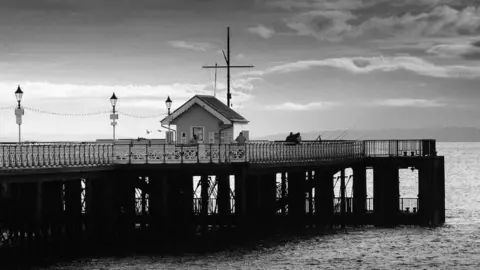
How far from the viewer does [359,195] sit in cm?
7388

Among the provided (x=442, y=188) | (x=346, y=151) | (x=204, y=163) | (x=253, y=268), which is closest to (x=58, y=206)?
(x=204, y=163)

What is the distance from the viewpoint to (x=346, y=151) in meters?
74.2

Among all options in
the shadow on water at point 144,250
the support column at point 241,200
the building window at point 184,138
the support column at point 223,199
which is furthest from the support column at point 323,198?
the support column at point 241,200

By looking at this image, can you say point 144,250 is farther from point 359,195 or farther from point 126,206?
point 359,195

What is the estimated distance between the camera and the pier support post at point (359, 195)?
240ft

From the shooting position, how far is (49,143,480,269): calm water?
5506cm

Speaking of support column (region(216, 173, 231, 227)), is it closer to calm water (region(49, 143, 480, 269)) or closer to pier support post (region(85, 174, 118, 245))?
calm water (region(49, 143, 480, 269))

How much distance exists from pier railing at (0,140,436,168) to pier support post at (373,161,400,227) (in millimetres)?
3435

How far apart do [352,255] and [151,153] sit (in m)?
11.7

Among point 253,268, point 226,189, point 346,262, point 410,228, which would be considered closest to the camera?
point 253,268

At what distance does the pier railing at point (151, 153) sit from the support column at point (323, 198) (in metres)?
1.52

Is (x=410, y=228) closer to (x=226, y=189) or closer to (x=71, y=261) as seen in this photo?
(x=226, y=189)

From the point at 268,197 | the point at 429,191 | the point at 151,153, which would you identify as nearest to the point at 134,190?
the point at 151,153

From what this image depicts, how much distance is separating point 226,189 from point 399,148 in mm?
16022
